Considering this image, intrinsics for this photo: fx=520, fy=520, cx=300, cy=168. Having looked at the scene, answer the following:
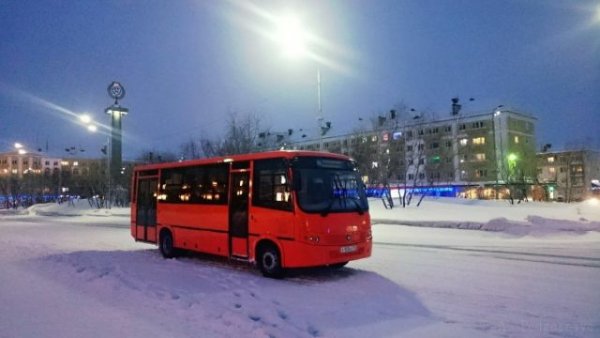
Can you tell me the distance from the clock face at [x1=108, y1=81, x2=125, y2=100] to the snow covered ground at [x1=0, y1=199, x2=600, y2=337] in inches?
1845

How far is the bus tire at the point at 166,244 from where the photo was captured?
16.4 metres

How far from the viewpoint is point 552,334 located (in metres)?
7.30

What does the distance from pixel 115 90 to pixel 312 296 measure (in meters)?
57.9

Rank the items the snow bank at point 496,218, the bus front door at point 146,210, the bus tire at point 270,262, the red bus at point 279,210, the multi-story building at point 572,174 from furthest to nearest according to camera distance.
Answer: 1. the multi-story building at point 572,174
2. the snow bank at point 496,218
3. the bus front door at point 146,210
4. the bus tire at point 270,262
5. the red bus at point 279,210

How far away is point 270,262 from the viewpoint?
12281 millimetres

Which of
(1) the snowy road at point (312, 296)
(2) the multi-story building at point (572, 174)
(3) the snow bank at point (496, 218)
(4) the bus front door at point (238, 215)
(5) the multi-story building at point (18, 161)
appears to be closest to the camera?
(1) the snowy road at point (312, 296)

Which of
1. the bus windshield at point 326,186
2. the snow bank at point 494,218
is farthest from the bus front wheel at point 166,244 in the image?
the snow bank at point 494,218

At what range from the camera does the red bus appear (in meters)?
11.7

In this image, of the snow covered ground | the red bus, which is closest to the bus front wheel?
the snow covered ground

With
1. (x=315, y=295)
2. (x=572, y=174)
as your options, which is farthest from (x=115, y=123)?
(x=315, y=295)

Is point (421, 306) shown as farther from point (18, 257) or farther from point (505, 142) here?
point (505, 142)

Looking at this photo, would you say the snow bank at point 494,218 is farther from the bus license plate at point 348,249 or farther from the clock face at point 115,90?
the clock face at point 115,90

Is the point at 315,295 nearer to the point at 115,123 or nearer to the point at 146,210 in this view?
the point at 146,210

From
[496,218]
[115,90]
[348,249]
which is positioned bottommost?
[348,249]
